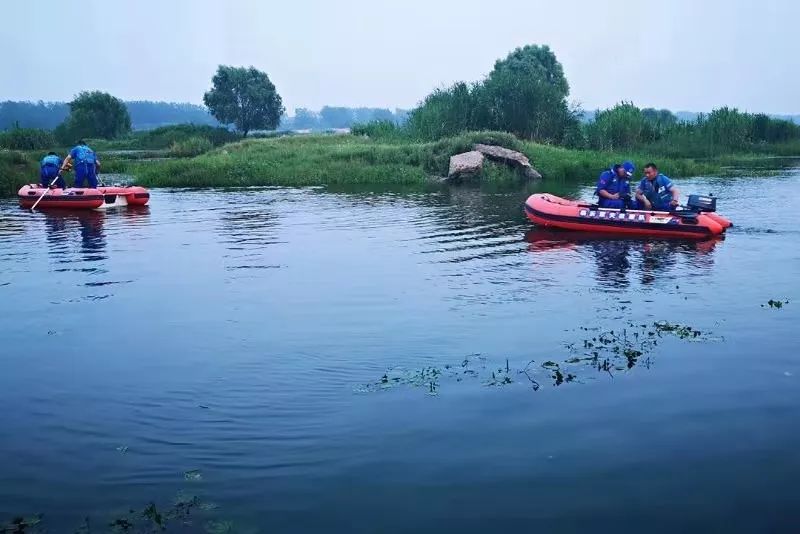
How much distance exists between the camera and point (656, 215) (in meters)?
18.4

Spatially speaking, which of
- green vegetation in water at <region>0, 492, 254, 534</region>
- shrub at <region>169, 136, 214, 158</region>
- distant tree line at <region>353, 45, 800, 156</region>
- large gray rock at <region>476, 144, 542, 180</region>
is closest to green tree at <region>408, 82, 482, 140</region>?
distant tree line at <region>353, 45, 800, 156</region>

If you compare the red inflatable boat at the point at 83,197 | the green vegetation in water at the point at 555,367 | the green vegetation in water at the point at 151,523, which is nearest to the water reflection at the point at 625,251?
the green vegetation in water at the point at 555,367

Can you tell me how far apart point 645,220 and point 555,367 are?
10.4m

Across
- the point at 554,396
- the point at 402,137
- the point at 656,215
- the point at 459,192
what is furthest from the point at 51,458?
the point at 402,137

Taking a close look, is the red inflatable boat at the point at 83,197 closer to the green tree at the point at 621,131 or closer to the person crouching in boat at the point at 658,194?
the person crouching in boat at the point at 658,194

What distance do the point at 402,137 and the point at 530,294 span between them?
125 feet

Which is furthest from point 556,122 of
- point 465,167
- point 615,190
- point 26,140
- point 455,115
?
point 26,140

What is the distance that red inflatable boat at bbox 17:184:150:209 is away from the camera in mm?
25484

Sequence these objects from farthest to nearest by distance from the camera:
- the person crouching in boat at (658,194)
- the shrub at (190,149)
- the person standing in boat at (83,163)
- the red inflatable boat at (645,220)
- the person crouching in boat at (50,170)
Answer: the shrub at (190,149) → the person crouching in boat at (50,170) → the person standing in boat at (83,163) → the person crouching in boat at (658,194) → the red inflatable boat at (645,220)

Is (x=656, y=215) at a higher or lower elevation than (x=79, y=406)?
higher

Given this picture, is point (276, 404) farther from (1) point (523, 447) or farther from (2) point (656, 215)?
(2) point (656, 215)

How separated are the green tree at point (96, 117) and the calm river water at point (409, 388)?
2922 inches

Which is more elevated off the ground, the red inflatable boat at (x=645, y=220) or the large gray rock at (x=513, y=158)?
the large gray rock at (x=513, y=158)

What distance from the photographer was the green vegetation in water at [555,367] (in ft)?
29.0
